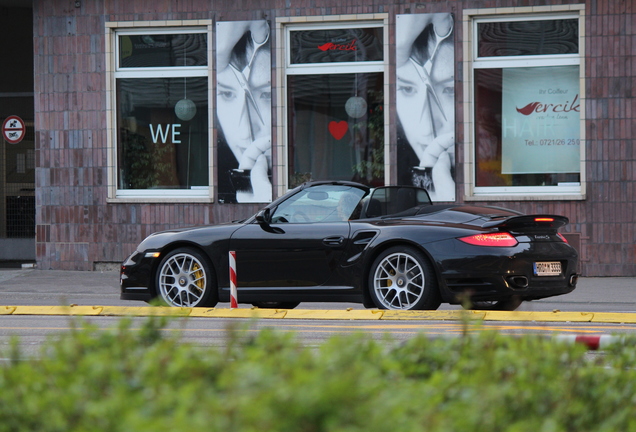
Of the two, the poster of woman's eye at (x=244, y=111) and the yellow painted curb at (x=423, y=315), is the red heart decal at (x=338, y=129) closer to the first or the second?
the poster of woman's eye at (x=244, y=111)

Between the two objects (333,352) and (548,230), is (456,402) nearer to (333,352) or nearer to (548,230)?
(333,352)

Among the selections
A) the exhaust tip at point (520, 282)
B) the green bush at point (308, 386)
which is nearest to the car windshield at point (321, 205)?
the exhaust tip at point (520, 282)

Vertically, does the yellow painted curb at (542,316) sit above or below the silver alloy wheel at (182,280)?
below

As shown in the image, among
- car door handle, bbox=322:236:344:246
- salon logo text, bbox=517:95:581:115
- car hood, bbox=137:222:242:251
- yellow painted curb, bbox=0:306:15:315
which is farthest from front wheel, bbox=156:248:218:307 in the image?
salon logo text, bbox=517:95:581:115

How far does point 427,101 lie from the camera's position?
1647 centimetres

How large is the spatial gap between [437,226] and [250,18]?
8837mm

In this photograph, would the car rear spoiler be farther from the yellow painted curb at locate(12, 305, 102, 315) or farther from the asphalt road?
the yellow painted curb at locate(12, 305, 102, 315)

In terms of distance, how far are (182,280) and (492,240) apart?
3126 mm

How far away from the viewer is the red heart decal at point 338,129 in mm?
17094

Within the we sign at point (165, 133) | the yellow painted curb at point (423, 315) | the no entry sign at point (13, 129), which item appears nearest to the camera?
the yellow painted curb at point (423, 315)

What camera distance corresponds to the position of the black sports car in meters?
8.95

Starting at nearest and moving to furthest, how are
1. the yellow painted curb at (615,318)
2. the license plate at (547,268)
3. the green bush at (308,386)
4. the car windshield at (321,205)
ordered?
the green bush at (308,386)
the yellow painted curb at (615,318)
the license plate at (547,268)
the car windshield at (321,205)

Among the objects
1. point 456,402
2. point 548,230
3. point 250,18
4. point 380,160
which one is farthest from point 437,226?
point 250,18

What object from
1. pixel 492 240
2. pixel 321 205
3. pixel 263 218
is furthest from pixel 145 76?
pixel 492 240
